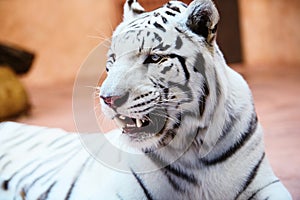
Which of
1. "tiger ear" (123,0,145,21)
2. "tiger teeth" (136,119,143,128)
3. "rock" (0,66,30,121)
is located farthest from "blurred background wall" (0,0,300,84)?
"tiger teeth" (136,119,143,128)

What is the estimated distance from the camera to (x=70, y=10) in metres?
3.48

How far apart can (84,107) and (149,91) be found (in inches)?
9.1

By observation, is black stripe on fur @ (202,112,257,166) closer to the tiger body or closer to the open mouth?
the tiger body

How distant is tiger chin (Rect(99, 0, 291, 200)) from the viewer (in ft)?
3.15

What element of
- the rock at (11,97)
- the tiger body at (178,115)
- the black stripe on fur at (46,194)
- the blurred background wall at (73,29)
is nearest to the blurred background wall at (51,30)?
the blurred background wall at (73,29)

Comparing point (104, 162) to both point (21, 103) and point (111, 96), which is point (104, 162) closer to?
point (111, 96)

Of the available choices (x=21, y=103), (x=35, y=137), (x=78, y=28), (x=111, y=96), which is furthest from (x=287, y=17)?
(x=111, y=96)

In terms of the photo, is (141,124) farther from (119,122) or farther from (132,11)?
(132,11)

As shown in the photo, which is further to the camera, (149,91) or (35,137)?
(35,137)

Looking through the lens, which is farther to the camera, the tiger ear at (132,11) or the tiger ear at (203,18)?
the tiger ear at (132,11)

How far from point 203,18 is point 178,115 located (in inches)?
6.9

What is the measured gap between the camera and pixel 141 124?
0.98 m

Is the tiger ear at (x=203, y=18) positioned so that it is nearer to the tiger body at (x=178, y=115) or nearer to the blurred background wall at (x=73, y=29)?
the tiger body at (x=178, y=115)

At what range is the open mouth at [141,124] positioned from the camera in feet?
3.21
